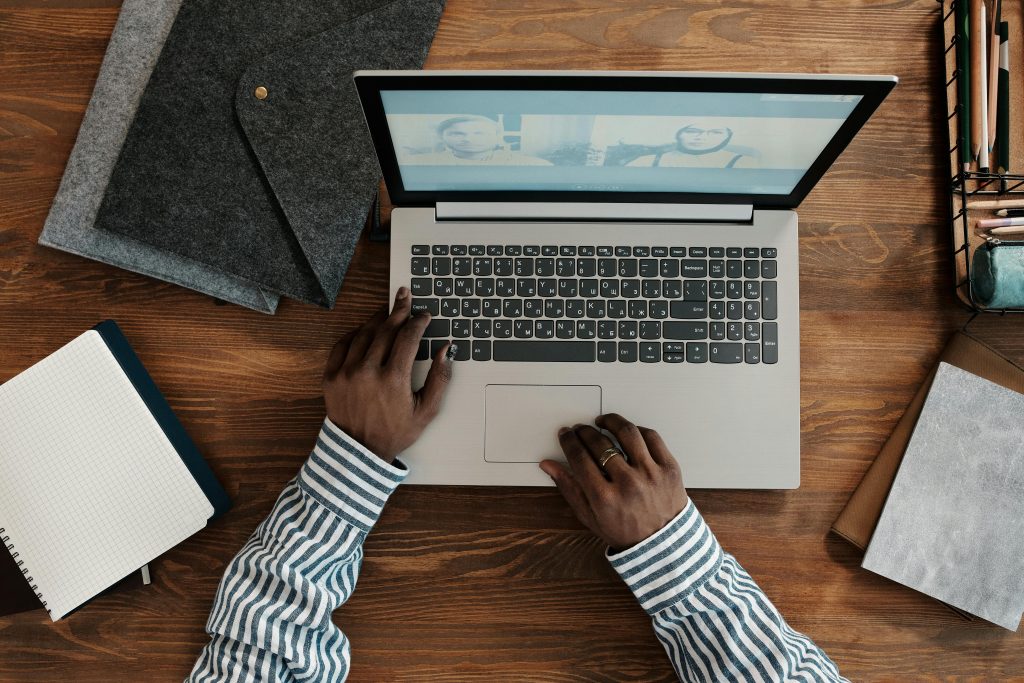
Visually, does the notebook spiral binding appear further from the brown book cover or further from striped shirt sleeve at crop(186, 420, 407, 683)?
the brown book cover

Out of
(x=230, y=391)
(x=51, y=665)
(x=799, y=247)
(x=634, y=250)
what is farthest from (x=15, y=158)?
(x=799, y=247)

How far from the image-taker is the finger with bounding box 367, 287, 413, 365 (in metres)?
0.63

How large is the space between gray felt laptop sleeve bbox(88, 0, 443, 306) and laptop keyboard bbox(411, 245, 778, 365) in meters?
0.11

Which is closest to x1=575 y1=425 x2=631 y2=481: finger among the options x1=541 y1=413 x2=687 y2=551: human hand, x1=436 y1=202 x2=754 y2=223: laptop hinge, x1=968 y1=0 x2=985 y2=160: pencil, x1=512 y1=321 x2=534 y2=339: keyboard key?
x1=541 y1=413 x2=687 y2=551: human hand

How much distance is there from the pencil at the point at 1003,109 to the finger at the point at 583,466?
1.67 feet

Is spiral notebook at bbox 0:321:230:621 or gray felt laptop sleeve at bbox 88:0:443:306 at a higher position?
gray felt laptop sleeve at bbox 88:0:443:306

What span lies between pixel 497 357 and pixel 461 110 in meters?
0.24

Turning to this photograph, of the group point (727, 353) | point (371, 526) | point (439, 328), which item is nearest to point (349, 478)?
point (371, 526)

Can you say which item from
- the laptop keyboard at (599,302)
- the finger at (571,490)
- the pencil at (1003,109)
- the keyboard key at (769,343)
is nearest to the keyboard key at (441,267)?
the laptop keyboard at (599,302)

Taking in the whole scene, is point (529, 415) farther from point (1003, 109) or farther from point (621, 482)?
point (1003, 109)

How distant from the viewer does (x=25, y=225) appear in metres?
0.70

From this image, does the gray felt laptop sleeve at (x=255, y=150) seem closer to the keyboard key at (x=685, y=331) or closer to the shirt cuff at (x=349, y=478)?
the shirt cuff at (x=349, y=478)

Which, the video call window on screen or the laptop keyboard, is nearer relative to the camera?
the video call window on screen

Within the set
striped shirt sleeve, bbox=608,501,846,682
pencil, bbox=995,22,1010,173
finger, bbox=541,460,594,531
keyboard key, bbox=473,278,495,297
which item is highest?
pencil, bbox=995,22,1010,173
